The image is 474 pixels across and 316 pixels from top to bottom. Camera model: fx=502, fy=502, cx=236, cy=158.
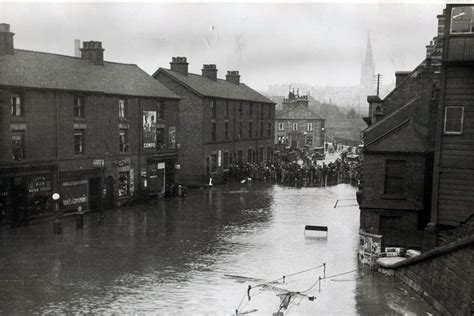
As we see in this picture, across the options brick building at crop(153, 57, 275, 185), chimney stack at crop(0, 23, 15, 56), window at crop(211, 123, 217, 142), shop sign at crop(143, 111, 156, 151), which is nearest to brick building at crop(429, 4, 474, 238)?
shop sign at crop(143, 111, 156, 151)

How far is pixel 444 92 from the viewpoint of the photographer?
20.3m

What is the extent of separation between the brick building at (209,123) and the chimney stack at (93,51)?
30.2 ft

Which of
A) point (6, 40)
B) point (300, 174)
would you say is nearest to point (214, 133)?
point (300, 174)

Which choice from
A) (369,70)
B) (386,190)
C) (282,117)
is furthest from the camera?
(369,70)

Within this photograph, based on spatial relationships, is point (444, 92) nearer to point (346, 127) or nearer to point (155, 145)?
point (155, 145)

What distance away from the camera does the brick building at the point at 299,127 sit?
90000 mm

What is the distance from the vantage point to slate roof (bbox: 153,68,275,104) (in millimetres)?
47125

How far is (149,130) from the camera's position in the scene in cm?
3897

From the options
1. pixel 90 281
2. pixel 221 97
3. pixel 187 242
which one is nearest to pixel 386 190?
pixel 187 242

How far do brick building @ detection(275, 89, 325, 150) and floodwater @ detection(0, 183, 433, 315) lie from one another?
5713cm

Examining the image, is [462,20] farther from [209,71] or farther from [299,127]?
[299,127]

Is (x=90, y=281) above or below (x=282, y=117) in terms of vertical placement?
below

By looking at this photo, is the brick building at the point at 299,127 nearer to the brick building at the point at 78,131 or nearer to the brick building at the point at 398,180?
the brick building at the point at 78,131

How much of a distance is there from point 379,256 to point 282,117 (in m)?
70.3
